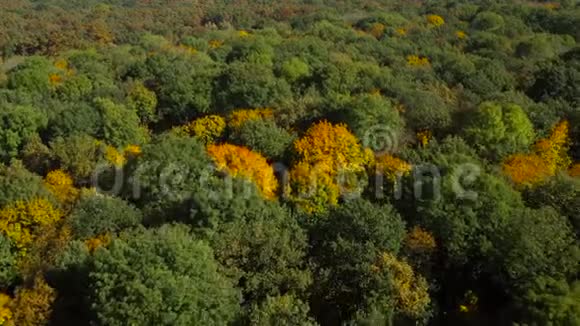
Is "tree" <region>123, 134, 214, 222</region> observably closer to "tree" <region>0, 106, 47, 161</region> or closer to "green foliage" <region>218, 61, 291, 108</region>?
"tree" <region>0, 106, 47, 161</region>

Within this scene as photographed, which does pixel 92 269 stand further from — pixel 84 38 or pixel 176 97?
pixel 84 38

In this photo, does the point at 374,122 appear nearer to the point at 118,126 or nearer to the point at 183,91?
the point at 118,126

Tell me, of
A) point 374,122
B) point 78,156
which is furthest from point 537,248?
point 78,156

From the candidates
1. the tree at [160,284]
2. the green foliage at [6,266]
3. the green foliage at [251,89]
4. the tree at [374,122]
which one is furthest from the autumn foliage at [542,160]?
the green foliage at [6,266]

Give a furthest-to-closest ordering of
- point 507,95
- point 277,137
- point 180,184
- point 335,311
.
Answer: point 507,95
point 277,137
point 180,184
point 335,311

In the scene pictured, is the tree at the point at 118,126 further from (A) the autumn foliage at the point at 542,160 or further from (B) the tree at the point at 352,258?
(A) the autumn foliage at the point at 542,160

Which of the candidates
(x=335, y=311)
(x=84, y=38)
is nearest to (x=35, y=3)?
(x=84, y=38)

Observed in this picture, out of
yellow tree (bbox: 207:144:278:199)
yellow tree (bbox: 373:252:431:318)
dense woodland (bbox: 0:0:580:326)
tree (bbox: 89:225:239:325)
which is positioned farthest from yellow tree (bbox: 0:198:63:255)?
yellow tree (bbox: 373:252:431:318)
